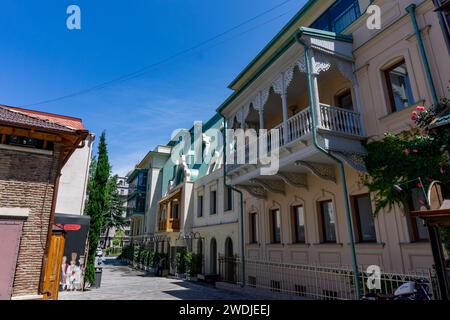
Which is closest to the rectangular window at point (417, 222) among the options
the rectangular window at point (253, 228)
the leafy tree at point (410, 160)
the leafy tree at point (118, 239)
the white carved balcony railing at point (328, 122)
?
the leafy tree at point (410, 160)

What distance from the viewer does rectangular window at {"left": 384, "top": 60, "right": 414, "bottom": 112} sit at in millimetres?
7797

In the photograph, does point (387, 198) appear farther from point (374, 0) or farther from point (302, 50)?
point (374, 0)

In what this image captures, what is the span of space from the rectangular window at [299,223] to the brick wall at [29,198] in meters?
8.24

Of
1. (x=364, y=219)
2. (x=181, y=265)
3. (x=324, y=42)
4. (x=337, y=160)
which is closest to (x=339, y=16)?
(x=324, y=42)

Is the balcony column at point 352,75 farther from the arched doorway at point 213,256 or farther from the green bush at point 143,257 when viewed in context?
the green bush at point 143,257

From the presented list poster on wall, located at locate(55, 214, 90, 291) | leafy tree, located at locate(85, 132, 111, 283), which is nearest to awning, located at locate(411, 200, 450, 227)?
poster on wall, located at locate(55, 214, 90, 291)

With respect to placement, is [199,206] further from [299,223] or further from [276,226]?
[299,223]

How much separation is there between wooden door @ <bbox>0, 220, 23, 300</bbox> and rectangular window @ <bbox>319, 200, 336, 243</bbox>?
8944 mm

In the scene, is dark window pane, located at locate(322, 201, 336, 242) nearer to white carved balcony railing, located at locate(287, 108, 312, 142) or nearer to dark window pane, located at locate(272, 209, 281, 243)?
dark window pane, located at locate(272, 209, 281, 243)

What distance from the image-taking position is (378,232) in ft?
25.1

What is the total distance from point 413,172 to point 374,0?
5622 mm

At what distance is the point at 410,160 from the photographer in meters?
6.77

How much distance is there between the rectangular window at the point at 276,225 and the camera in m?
11.8
